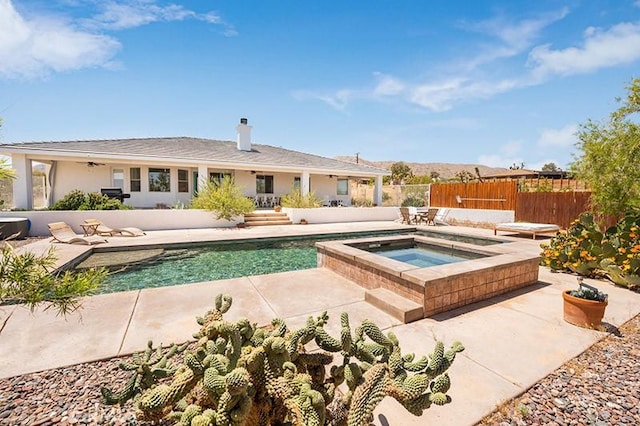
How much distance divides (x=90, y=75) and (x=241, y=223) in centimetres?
791

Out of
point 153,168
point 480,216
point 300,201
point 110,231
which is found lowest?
point 110,231

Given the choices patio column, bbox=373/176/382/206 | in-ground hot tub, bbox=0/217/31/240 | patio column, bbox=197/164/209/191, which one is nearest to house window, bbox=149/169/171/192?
patio column, bbox=197/164/209/191

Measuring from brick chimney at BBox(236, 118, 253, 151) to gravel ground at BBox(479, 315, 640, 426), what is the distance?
20.0 metres

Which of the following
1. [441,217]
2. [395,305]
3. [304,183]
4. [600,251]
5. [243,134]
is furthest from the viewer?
[243,134]

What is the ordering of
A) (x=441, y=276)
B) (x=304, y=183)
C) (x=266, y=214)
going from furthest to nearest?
(x=304, y=183), (x=266, y=214), (x=441, y=276)

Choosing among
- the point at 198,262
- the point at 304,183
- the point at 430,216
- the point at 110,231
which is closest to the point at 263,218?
the point at 304,183

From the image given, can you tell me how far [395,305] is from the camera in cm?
413

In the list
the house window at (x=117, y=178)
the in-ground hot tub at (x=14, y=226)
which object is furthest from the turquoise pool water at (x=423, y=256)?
the house window at (x=117, y=178)

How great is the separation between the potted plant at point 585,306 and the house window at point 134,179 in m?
19.1

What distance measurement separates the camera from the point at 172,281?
21.0 feet

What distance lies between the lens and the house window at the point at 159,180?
1672 centimetres

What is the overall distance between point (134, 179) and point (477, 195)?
2005 centimetres

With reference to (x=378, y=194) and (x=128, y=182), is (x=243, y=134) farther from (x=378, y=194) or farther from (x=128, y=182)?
(x=378, y=194)

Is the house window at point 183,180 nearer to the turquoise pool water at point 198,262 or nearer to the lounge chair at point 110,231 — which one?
the lounge chair at point 110,231
